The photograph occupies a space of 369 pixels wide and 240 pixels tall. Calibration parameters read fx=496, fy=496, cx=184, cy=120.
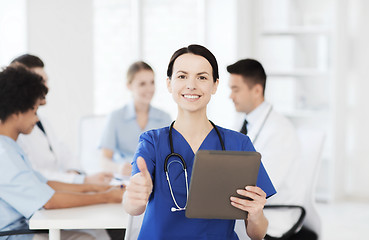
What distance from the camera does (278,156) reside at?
236 cm

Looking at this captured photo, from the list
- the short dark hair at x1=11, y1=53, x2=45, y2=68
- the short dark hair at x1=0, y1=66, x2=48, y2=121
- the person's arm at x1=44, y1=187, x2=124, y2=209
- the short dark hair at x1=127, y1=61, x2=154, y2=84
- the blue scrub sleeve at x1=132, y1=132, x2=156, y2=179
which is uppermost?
the short dark hair at x1=11, y1=53, x2=45, y2=68

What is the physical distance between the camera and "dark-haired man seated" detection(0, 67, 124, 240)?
6.46ft

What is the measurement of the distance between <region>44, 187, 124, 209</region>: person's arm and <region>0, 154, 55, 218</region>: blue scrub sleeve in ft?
0.13

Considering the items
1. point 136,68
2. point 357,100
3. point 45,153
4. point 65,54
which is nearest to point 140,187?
point 45,153

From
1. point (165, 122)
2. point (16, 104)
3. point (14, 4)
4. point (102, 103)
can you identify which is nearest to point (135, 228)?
point (16, 104)

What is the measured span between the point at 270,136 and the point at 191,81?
3.09ft

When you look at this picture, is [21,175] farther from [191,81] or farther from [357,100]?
[357,100]

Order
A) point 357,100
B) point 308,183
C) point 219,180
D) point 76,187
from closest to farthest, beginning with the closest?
point 219,180 → point 76,187 → point 308,183 → point 357,100

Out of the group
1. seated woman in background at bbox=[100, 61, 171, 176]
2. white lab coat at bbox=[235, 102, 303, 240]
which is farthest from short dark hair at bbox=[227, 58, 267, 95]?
seated woman in background at bbox=[100, 61, 171, 176]

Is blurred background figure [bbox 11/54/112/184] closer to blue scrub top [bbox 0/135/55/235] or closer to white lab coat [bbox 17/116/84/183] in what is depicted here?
white lab coat [bbox 17/116/84/183]

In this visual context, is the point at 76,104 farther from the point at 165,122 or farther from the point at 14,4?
the point at 165,122

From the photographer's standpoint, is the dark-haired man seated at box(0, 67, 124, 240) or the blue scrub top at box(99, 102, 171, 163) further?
the blue scrub top at box(99, 102, 171, 163)

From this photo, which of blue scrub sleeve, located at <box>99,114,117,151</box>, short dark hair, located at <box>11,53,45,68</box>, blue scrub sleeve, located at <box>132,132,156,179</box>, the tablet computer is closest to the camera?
the tablet computer

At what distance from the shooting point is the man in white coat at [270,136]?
2.33 metres
